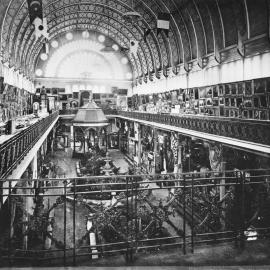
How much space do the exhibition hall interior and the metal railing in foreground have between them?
0.06 m

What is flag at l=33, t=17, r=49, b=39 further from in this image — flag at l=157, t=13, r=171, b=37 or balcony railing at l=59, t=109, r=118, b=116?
balcony railing at l=59, t=109, r=118, b=116

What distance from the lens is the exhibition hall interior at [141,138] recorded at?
575cm

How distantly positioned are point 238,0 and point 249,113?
6408 mm

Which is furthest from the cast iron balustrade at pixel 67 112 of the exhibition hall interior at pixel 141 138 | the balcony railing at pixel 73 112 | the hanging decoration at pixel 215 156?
the hanging decoration at pixel 215 156

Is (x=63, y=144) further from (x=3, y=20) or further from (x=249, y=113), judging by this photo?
(x=249, y=113)

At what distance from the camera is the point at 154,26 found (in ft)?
102

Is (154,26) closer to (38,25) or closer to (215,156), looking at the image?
(38,25)

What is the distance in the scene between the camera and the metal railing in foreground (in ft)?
17.7

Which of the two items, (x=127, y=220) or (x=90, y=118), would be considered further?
(x=90, y=118)

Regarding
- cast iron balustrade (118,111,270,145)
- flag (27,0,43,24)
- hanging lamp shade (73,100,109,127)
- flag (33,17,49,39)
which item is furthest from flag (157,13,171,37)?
hanging lamp shade (73,100,109,127)

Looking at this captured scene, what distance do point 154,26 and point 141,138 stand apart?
1098cm

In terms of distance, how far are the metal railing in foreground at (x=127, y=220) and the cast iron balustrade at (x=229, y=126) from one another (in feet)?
4.49

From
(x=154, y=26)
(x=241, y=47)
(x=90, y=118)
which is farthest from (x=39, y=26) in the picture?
(x=154, y=26)

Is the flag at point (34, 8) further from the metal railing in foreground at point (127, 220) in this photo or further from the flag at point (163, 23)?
the metal railing in foreground at point (127, 220)
